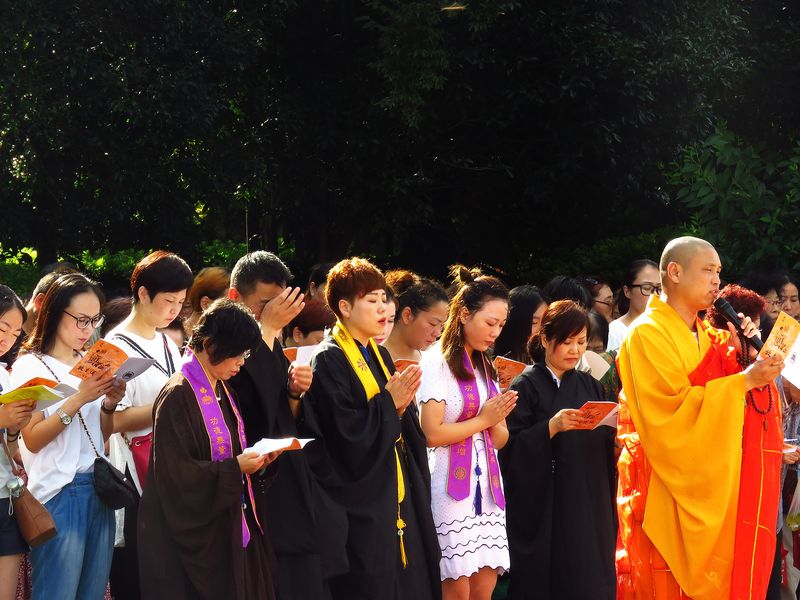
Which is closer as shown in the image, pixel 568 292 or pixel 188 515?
pixel 188 515

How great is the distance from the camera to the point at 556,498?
573cm

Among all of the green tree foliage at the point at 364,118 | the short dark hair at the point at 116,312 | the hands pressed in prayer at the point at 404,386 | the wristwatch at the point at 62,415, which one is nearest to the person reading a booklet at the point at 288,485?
the hands pressed in prayer at the point at 404,386

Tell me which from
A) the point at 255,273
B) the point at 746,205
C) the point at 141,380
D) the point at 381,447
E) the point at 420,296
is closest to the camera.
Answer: the point at 381,447

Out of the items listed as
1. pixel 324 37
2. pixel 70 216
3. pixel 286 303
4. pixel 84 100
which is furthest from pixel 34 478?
pixel 324 37

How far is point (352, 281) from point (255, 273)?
56cm

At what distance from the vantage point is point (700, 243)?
5383 mm

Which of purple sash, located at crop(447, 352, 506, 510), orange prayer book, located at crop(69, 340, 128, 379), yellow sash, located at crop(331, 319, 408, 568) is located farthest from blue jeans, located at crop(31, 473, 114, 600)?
purple sash, located at crop(447, 352, 506, 510)

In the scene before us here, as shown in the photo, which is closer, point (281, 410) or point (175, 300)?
point (281, 410)

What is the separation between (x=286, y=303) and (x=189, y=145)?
698 centimetres

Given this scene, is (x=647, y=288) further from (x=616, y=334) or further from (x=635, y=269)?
(x=616, y=334)

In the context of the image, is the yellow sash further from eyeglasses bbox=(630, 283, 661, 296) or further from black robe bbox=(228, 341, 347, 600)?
eyeglasses bbox=(630, 283, 661, 296)

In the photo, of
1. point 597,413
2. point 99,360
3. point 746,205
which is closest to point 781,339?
point 597,413

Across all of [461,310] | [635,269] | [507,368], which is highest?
[635,269]

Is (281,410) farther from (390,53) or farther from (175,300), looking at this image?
(390,53)
